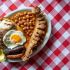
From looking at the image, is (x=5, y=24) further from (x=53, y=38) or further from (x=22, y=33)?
(x=53, y=38)

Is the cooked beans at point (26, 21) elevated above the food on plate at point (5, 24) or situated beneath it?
elevated above

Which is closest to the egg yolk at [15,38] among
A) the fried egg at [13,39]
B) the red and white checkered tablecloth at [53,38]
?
the fried egg at [13,39]

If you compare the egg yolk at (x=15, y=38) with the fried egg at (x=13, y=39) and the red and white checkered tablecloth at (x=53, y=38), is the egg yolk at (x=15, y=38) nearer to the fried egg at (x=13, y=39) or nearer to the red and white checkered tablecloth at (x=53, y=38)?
the fried egg at (x=13, y=39)

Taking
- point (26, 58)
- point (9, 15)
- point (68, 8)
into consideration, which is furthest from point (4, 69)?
point (68, 8)

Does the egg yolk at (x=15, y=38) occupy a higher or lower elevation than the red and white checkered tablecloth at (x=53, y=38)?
lower

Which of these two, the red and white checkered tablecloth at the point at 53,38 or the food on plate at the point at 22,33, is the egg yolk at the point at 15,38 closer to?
the food on plate at the point at 22,33

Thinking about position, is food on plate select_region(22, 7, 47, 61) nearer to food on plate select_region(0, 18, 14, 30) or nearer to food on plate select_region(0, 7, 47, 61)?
food on plate select_region(0, 7, 47, 61)

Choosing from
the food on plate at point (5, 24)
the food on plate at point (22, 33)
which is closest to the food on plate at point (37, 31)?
the food on plate at point (22, 33)
